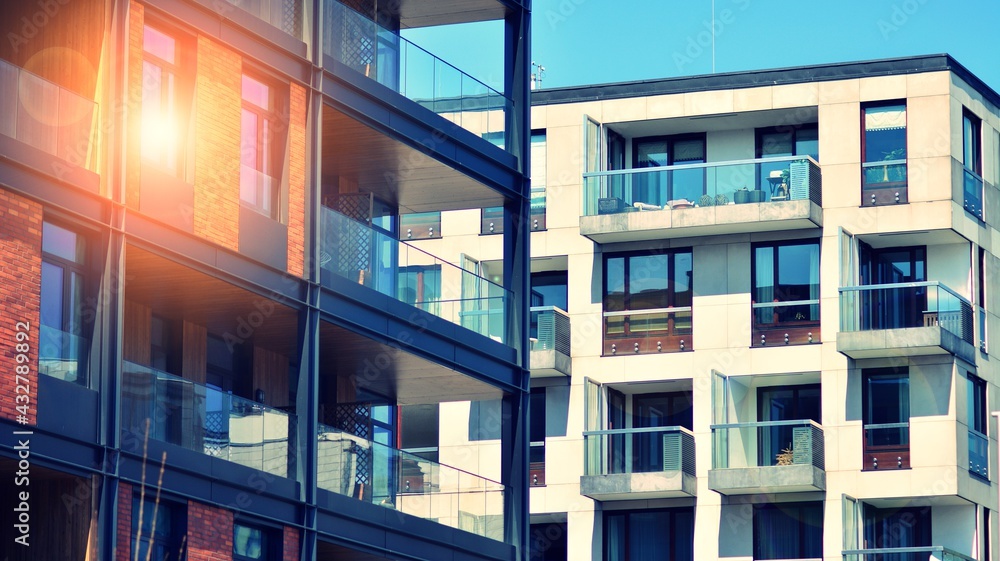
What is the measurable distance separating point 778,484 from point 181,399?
2276 cm

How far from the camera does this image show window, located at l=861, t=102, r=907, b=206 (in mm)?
49750

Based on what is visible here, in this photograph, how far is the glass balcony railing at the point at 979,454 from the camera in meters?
48.8

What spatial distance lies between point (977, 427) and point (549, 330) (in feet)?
33.0

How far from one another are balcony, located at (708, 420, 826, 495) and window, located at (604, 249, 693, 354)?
9.04 ft

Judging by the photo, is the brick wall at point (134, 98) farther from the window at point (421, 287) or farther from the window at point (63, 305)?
the window at point (421, 287)

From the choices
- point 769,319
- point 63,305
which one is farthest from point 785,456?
point 63,305

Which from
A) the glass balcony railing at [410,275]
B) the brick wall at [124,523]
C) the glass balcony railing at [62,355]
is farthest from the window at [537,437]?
the glass balcony railing at [62,355]

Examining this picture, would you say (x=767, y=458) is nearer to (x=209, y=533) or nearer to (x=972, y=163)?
(x=972, y=163)

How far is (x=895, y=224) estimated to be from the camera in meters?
49.5

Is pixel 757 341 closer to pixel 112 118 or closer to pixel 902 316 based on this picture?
pixel 902 316

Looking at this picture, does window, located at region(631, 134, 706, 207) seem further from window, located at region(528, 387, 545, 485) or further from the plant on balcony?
the plant on balcony

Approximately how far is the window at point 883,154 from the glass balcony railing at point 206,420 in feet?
75.4

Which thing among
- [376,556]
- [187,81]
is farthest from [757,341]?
[187,81]

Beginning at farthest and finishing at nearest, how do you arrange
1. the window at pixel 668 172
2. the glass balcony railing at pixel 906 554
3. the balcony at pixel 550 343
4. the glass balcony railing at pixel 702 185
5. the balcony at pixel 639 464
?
the window at pixel 668 172, the balcony at pixel 550 343, the glass balcony railing at pixel 702 185, the balcony at pixel 639 464, the glass balcony railing at pixel 906 554
